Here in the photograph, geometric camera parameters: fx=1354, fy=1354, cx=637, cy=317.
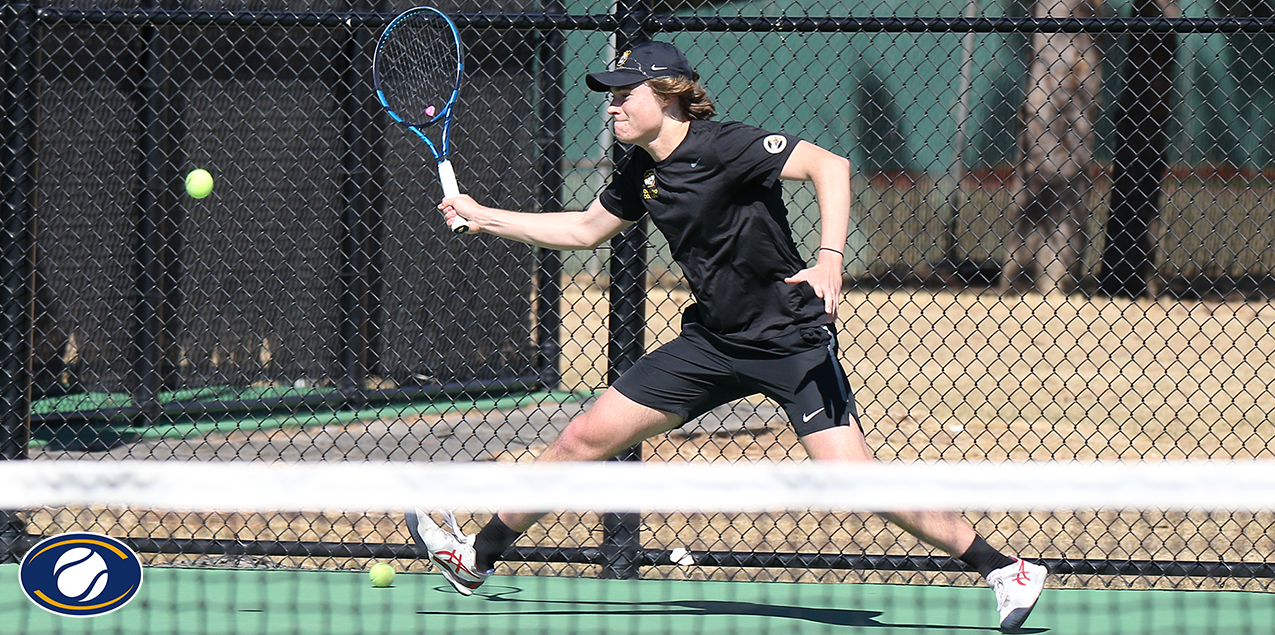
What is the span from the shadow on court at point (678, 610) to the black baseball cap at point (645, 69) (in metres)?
1.48

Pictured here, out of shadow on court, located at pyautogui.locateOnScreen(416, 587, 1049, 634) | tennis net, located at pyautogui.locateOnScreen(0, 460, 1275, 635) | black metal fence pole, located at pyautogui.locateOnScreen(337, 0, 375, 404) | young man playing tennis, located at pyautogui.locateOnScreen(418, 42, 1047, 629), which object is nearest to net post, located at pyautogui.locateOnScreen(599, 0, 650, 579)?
tennis net, located at pyautogui.locateOnScreen(0, 460, 1275, 635)

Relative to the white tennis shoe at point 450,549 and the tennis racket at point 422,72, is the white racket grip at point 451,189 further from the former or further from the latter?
the white tennis shoe at point 450,549

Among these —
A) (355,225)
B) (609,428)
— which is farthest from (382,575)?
(355,225)

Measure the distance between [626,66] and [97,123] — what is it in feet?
12.9

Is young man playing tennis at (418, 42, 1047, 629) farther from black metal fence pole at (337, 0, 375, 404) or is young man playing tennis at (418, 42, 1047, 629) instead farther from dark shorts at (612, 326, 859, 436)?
black metal fence pole at (337, 0, 375, 404)

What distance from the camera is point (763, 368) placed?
136 inches

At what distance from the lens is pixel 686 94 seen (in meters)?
3.42

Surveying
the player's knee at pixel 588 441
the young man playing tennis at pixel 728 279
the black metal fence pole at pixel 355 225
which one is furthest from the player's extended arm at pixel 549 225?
the black metal fence pole at pixel 355 225

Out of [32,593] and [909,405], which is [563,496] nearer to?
[32,593]

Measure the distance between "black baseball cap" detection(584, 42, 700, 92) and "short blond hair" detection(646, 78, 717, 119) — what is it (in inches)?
0.6

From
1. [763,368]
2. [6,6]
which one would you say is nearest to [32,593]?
[6,6]

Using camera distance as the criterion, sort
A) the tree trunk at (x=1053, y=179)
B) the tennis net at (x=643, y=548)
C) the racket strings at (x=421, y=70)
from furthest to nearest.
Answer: the tree trunk at (x=1053, y=179) → the racket strings at (x=421, y=70) → the tennis net at (x=643, y=548)

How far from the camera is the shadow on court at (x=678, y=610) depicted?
3.78 metres

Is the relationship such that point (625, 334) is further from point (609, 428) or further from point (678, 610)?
point (678, 610)
